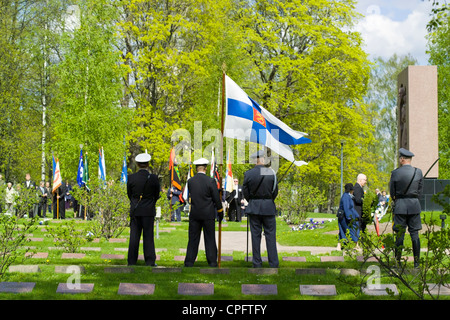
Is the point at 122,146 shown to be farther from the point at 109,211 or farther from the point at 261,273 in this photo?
the point at 261,273

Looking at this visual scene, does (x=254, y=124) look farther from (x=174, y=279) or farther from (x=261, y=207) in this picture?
(x=174, y=279)

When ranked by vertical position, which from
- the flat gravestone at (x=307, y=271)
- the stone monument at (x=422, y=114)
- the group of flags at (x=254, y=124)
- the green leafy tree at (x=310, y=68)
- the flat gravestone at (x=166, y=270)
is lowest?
the flat gravestone at (x=166, y=270)

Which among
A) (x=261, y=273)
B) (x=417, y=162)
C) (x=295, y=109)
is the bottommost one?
(x=261, y=273)

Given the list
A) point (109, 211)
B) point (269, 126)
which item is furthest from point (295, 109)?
point (269, 126)

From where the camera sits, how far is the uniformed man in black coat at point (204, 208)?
11.9m

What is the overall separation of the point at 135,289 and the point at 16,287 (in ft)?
4.63

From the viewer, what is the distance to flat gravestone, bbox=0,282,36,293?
26.5 feet

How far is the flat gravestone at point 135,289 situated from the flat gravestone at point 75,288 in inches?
15.1

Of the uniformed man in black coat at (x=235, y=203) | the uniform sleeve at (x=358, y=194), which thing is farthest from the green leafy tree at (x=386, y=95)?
the uniform sleeve at (x=358, y=194)

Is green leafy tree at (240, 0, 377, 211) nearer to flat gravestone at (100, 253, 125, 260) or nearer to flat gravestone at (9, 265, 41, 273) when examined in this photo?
flat gravestone at (100, 253, 125, 260)

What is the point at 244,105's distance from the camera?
38.2ft

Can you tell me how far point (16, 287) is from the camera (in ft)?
26.8

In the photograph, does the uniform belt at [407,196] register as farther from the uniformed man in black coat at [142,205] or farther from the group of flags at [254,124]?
the uniformed man in black coat at [142,205]
